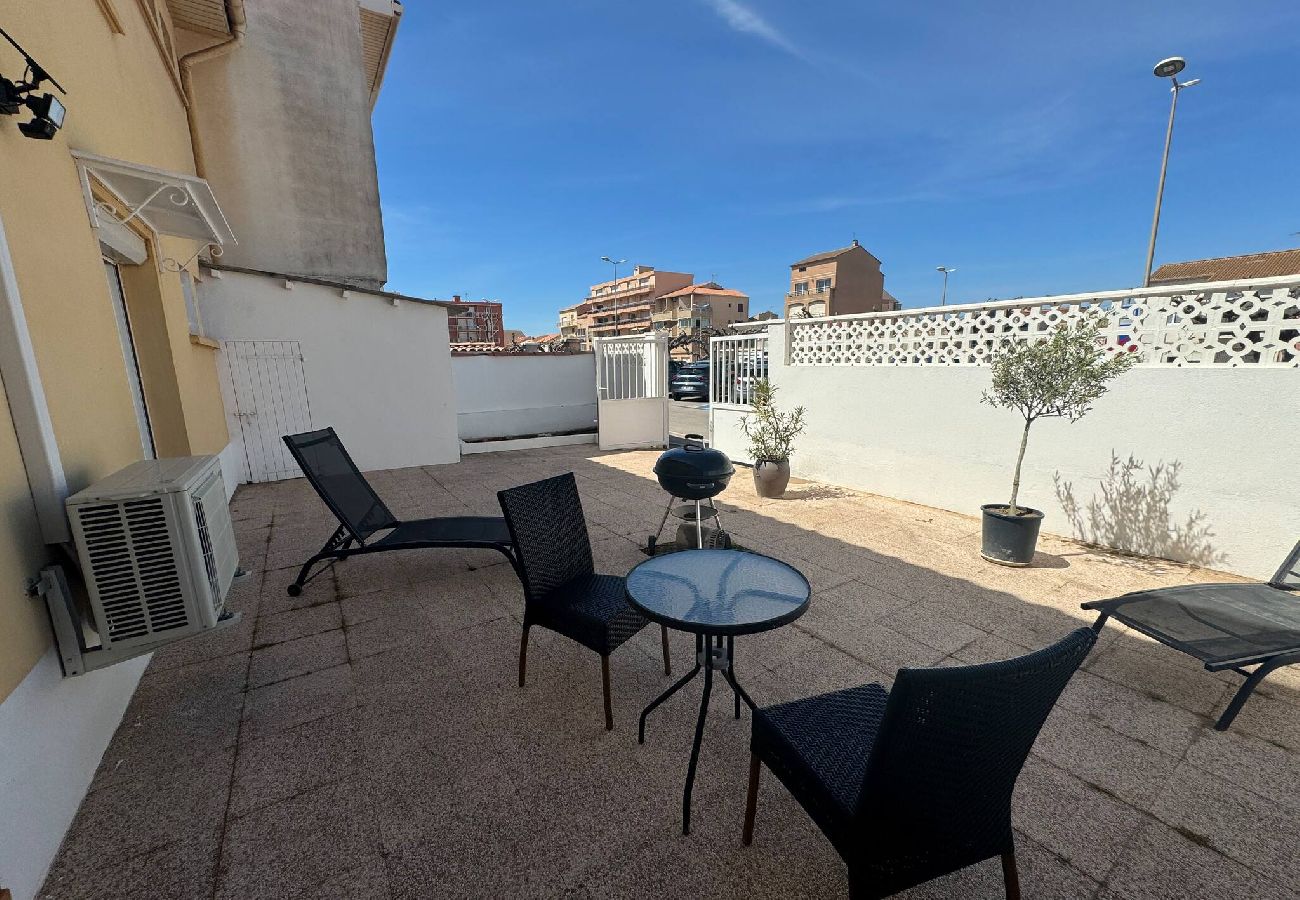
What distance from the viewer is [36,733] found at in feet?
5.72

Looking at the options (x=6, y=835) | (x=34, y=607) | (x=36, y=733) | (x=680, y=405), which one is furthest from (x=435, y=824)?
(x=680, y=405)

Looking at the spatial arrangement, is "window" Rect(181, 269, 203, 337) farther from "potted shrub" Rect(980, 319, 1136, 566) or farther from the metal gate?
"potted shrub" Rect(980, 319, 1136, 566)

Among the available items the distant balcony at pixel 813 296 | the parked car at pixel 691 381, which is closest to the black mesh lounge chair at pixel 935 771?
the parked car at pixel 691 381

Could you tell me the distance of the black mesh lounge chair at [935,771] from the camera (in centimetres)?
109

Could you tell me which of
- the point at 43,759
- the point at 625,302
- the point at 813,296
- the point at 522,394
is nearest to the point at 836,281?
the point at 813,296

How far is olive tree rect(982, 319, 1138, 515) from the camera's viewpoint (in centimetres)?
387

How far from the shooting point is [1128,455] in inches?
169

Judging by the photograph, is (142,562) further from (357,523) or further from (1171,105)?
(1171,105)

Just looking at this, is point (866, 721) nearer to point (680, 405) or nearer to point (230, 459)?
point (230, 459)

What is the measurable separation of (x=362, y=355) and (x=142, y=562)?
6.44 meters

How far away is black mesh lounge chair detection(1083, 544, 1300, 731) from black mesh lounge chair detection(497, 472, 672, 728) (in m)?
2.13

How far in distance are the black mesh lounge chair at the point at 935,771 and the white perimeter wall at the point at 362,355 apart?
8134 mm

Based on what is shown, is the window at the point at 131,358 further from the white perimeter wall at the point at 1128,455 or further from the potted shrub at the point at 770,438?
the white perimeter wall at the point at 1128,455

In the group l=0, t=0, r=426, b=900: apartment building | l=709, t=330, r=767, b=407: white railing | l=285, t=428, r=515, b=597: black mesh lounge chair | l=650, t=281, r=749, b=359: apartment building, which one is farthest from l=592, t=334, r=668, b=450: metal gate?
l=650, t=281, r=749, b=359: apartment building
